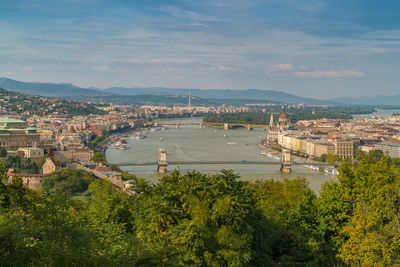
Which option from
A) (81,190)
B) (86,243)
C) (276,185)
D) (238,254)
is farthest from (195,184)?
(81,190)

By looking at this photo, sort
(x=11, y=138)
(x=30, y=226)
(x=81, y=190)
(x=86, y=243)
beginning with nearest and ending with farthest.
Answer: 1. (x=86, y=243)
2. (x=30, y=226)
3. (x=81, y=190)
4. (x=11, y=138)

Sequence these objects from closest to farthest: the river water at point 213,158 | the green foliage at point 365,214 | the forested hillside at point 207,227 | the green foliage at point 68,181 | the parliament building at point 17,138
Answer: the forested hillside at point 207,227
the green foliage at point 365,214
the green foliage at point 68,181
the river water at point 213,158
the parliament building at point 17,138

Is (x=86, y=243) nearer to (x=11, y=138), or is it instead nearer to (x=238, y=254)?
(x=238, y=254)

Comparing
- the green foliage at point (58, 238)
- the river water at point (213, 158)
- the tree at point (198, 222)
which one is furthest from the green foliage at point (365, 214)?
the river water at point (213, 158)

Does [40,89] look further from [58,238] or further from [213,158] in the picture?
[58,238]

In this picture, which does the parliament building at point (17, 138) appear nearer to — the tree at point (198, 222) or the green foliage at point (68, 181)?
the green foliage at point (68, 181)

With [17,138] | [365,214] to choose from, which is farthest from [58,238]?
[17,138]
